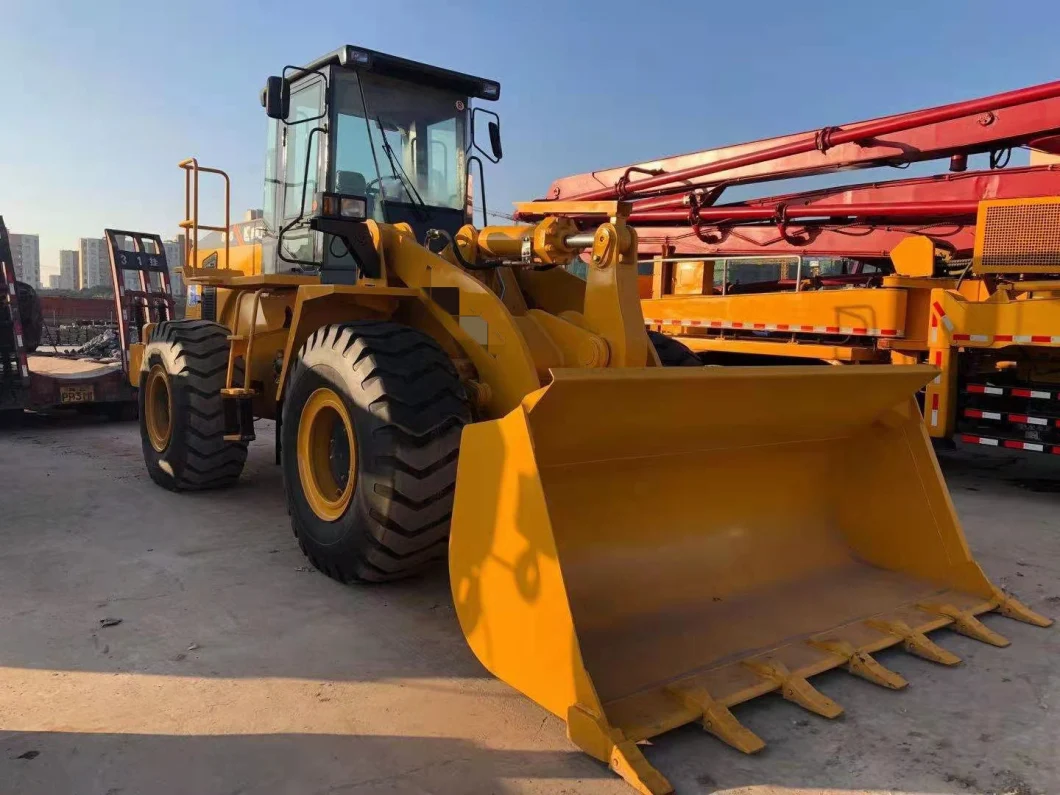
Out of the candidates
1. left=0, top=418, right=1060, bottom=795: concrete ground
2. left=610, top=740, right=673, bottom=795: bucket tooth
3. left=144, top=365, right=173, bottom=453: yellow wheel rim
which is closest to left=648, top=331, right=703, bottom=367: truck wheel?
left=0, top=418, right=1060, bottom=795: concrete ground

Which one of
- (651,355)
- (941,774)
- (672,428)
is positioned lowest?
(941,774)

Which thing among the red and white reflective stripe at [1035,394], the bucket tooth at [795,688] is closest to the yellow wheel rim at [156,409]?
the bucket tooth at [795,688]

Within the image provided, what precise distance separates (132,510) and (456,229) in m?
2.99

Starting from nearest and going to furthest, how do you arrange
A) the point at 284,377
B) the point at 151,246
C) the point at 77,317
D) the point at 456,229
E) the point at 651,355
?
the point at 651,355, the point at 284,377, the point at 456,229, the point at 151,246, the point at 77,317

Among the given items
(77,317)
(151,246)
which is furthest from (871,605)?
(77,317)

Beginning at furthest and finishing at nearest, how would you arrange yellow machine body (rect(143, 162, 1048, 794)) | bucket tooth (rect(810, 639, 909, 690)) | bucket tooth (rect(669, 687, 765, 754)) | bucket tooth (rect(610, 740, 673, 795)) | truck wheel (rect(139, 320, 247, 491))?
truck wheel (rect(139, 320, 247, 491)) < bucket tooth (rect(810, 639, 909, 690)) < yellow machine body (rect(143, 162, 1048, 794)) < bucket tooth (rect(669, 687, 765, 754)) < bucket tooth (rect(610, 740, 673, 795))

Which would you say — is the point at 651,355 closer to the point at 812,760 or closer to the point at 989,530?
the point at 812,760

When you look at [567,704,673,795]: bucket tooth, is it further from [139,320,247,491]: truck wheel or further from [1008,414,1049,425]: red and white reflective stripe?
[1008,414,1049,425]: red and white reflective stripe

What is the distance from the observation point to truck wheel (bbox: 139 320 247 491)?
591cm

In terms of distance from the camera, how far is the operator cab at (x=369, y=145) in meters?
5.05

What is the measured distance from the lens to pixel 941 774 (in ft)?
8.59

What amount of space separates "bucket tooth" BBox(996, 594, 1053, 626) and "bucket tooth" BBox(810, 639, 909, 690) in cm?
98

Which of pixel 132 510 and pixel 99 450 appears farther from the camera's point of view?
pixel 99 450

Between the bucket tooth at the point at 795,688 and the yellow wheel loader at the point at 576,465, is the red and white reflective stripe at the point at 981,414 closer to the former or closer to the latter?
the yellow wheel loader at the point at 576,465
